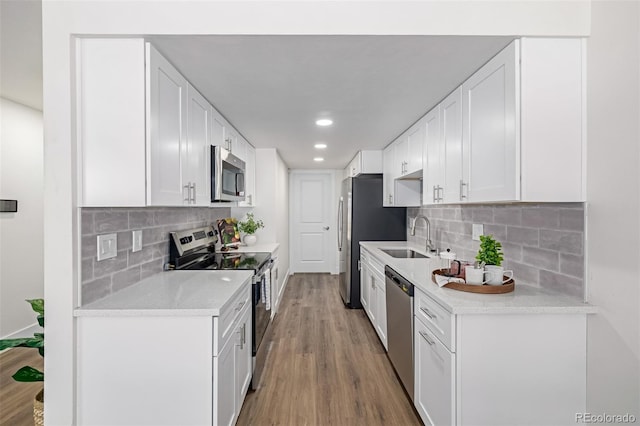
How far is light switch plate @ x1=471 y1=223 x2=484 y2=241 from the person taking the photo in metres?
2.41

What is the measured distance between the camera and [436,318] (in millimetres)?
1713

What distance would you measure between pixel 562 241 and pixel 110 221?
238 centimetres

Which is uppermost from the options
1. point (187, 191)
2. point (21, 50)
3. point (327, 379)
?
point (21, 50)

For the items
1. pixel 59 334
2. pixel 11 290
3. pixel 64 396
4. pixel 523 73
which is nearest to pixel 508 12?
pixel 523 73

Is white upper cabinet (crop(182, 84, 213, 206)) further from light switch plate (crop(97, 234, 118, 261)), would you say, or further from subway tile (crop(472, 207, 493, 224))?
subway tile (crop(472, 207, 493, 224))

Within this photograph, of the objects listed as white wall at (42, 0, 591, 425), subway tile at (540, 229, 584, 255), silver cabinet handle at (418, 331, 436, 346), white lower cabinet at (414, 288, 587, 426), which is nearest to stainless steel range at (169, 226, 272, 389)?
white wall at (42, 0, 591, 425)

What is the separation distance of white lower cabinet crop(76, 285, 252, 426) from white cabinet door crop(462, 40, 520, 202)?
5.04 feet

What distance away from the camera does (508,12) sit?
1.49m

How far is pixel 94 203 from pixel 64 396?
0.87 metres

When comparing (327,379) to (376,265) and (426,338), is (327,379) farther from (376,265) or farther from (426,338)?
(376,265)

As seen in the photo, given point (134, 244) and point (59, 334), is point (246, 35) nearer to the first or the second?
point (134, 244)

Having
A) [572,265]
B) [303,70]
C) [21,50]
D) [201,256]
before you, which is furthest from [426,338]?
[21,50]

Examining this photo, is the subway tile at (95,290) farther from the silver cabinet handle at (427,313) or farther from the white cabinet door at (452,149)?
the white cabinet door at (452,149)

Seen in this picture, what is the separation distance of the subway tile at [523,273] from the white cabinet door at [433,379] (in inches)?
26.3
